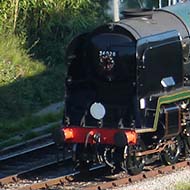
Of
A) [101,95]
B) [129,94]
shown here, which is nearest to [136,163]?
[129,94]

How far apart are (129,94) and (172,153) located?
4.35 feet

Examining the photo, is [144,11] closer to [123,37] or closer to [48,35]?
[123,37]

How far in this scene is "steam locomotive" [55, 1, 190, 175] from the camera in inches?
491

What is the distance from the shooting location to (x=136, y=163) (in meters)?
12.7

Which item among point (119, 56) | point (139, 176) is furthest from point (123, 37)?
point (139, 176)

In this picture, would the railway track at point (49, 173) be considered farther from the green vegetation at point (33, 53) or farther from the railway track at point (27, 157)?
the green vegetation at point (33, 53)

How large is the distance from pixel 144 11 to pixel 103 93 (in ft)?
5.07

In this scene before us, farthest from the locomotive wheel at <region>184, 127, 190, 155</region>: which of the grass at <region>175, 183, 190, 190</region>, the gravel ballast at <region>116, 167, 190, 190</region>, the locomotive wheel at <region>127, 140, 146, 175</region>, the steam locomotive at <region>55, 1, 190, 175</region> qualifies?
the grass at <region>175, 183, 190, 190</region>

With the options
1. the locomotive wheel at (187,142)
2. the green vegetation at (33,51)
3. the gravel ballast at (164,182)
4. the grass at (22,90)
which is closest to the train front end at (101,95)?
the gravel ballast at (164,182)

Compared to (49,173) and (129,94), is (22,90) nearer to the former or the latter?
(49,173)

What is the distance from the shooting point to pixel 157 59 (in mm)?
12656

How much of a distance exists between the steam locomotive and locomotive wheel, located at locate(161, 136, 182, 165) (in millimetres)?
15

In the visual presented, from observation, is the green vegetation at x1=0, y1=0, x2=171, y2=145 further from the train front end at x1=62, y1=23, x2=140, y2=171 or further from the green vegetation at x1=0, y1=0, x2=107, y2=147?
the train front end at x1=62, y1=23, x2=140, y2=171

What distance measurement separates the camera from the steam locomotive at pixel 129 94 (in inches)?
491
